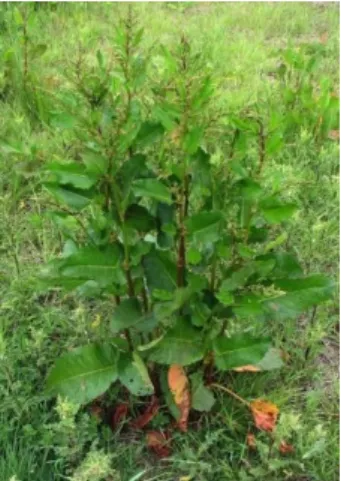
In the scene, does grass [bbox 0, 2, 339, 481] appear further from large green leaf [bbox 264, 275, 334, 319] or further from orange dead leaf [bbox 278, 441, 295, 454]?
large green leaf [bbox 264, 275, 334, 319]

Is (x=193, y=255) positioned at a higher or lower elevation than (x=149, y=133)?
lower

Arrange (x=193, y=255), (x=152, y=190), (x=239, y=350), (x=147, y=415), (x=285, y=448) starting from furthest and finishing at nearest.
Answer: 1. (x=147, y=415)
2. (x=285, y=448)
3. (x=239, y=350)
4. (x=193, y=255)
5. (x=152, y=190)

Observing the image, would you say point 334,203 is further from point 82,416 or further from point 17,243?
point 82,416

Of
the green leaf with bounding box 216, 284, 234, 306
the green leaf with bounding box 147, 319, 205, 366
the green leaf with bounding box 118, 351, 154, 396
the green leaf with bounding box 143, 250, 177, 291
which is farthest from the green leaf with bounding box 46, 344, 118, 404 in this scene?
the green leaf with bounding box 216, 284, 234, 306

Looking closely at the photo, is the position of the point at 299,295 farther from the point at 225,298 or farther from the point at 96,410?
the point at 96,410

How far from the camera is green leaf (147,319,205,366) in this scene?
6.55 feet

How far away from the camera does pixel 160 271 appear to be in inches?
79.3

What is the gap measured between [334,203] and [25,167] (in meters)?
1.33

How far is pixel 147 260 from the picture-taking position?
200 centimetres

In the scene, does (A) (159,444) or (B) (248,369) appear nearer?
(A) (159,444)

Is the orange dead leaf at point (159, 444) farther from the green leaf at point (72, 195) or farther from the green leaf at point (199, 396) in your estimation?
the green leaf at point (72, 195)

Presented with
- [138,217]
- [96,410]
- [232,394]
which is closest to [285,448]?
[232,394]

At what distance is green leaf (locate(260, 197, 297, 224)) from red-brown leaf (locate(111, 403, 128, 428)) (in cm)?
80

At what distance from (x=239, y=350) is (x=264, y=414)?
0.95 ft
